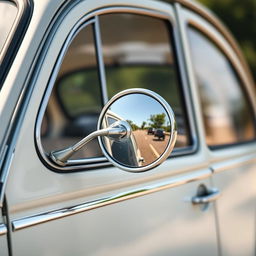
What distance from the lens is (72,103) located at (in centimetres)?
448

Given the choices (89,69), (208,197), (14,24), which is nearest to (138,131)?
(14,24)

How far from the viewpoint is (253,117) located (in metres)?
3.47

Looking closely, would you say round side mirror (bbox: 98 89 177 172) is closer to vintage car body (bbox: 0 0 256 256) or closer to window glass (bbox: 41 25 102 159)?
vintage car body (bbox: 0 0 256 256)

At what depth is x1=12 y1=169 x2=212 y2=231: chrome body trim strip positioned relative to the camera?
5.31 feet

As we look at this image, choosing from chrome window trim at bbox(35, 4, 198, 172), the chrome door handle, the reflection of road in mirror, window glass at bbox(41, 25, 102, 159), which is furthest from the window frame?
window glass at bbox(41, 25, 102, 159)

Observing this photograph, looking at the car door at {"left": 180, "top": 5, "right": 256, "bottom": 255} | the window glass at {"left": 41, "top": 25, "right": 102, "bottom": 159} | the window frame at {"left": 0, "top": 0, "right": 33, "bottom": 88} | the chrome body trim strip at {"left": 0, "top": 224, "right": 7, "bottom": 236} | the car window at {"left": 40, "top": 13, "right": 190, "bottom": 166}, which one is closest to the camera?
the chrome body trim strip at {"left": 0, "top": 224, "right": 7, "bottom": 236}

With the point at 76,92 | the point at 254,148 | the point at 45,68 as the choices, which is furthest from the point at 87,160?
the point at 76,92

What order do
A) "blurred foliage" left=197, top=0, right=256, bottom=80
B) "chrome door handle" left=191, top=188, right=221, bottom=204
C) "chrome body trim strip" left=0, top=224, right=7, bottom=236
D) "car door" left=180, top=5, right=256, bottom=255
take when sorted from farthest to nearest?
1. "blurred foliage" left=197, top=0, right=256, bottom=80
2. "car door" left=180, top=5, right=256, bottom=255
3. "chrome door handle" left=191, top=188, right=221, bottom=204
4. "chrome body trim strip" left=0, top=224, right=7, bottom=236

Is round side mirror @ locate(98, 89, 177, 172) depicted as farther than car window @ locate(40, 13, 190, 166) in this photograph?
No

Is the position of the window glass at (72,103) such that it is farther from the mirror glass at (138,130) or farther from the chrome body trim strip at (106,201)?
the mirror glass at (138,130)

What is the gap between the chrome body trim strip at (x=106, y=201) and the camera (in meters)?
1.62

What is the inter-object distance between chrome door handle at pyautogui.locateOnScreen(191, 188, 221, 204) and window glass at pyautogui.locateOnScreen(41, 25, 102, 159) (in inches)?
55.2

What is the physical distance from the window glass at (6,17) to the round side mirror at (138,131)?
471mm

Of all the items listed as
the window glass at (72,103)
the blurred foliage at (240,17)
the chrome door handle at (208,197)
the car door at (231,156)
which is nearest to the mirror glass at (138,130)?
the chrome door handle at (208,197)
